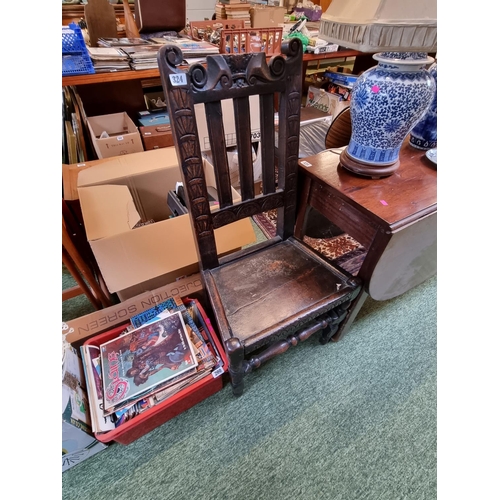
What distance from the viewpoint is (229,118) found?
5.62ft

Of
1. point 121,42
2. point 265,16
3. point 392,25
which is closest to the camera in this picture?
point 392,25

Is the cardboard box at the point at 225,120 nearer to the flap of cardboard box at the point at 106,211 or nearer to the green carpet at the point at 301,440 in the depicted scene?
the flap of cardboard box at the point at 106,211

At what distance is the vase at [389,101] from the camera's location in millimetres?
734

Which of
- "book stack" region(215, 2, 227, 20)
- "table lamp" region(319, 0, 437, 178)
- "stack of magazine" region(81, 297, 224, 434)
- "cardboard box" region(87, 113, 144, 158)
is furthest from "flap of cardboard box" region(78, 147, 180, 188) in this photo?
"book stack" region(215, 2, 227, 20)

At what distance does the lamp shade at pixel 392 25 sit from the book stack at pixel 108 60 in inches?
49.1

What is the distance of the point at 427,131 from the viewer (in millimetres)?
1027

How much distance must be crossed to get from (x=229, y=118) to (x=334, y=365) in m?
1.48

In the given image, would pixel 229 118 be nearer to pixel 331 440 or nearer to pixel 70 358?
pixel 70 358

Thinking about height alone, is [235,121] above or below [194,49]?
below

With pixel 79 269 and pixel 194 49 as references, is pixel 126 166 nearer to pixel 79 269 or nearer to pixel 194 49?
pixel 79 269

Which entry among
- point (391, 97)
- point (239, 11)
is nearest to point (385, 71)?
point (391, 97)

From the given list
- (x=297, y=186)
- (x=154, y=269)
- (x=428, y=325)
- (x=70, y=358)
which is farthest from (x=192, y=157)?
(x=428, y=325)

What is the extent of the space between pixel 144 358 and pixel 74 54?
4.65 feet

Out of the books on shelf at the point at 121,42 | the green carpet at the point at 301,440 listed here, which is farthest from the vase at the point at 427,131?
the books on shelf at the point at 121,42
